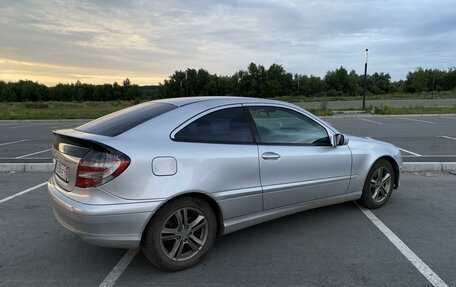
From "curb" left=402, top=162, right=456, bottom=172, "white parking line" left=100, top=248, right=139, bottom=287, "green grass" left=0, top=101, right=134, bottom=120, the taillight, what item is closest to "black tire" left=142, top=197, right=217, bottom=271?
"white parking line" left=100, top=248, right=139, bottom=287

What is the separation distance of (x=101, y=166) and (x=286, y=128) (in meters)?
2.15

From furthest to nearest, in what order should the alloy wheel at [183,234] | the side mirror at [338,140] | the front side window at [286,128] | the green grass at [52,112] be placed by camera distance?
the green grass at [52,112] < the side mirror at [338,140] < the front side window at [286,128] < the alloy wheel at [183,234]

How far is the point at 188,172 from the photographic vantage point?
133 inches

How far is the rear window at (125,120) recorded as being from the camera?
3.53m

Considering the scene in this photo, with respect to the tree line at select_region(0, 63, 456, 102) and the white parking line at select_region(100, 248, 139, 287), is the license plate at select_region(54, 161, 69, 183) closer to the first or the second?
the white parking line at select_region(100, 248, 139, 287)

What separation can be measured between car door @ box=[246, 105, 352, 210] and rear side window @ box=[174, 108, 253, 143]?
5.8 inches

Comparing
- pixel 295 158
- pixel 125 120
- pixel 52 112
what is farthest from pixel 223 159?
pixel 52 112

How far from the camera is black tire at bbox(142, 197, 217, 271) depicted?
3.30 metres

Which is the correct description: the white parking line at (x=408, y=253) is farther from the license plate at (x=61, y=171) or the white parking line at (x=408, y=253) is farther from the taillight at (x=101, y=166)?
the license plate at (x=61, y=171)

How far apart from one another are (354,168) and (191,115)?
2.26 metres

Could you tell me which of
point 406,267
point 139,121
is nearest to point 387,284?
point 406,267

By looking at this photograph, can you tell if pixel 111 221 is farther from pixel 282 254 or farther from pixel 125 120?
pixel 282 254

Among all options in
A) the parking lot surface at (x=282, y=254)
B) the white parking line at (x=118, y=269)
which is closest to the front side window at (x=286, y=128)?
the parking lot surface at (x=282, y=254)

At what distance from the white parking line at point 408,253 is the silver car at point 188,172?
0.64 m
